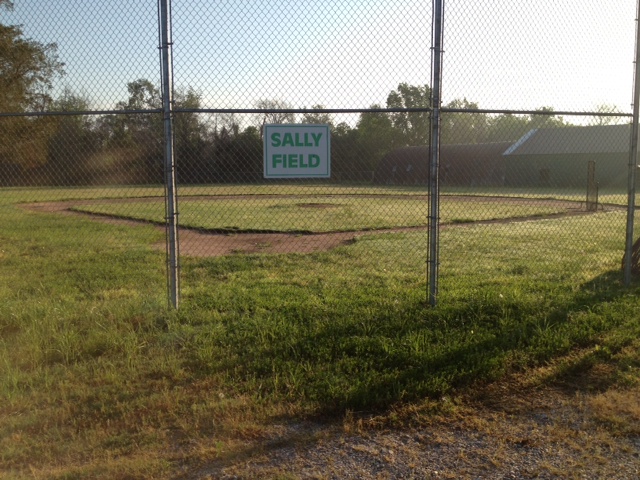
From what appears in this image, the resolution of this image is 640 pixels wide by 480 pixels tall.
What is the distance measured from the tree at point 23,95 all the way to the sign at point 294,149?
220cm

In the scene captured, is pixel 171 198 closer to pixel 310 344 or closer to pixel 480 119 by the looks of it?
pixel 310 344

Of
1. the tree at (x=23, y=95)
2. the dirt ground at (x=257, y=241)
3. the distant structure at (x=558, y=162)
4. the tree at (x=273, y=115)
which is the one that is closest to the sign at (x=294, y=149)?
the tree at (x=273, y=115)

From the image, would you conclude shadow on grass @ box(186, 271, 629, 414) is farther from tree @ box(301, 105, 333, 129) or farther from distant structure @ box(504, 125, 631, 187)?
distant structure @ box(504, 125, 631, 187)

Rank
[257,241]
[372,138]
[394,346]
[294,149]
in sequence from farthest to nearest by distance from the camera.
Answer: [257,241], [372,138], [294,149], [394,346]

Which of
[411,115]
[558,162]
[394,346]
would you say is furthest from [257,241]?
[558,162]

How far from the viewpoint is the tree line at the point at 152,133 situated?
233 inches

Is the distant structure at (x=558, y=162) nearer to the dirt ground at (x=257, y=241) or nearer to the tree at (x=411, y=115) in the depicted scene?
the dirt ground at (x=257, y=241)

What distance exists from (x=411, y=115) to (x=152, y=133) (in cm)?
328

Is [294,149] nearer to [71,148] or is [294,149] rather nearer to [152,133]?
[152,133]

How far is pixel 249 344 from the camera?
16.3ft

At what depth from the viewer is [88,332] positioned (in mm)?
5230

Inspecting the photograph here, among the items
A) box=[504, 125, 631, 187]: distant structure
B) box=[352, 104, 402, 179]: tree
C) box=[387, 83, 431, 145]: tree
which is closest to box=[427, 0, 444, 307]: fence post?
box=[387, 83, 431, 145]: tree

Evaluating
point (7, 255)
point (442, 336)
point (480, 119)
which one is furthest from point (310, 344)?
point (7, 255)

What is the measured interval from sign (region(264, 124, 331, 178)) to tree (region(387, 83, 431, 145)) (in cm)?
104
